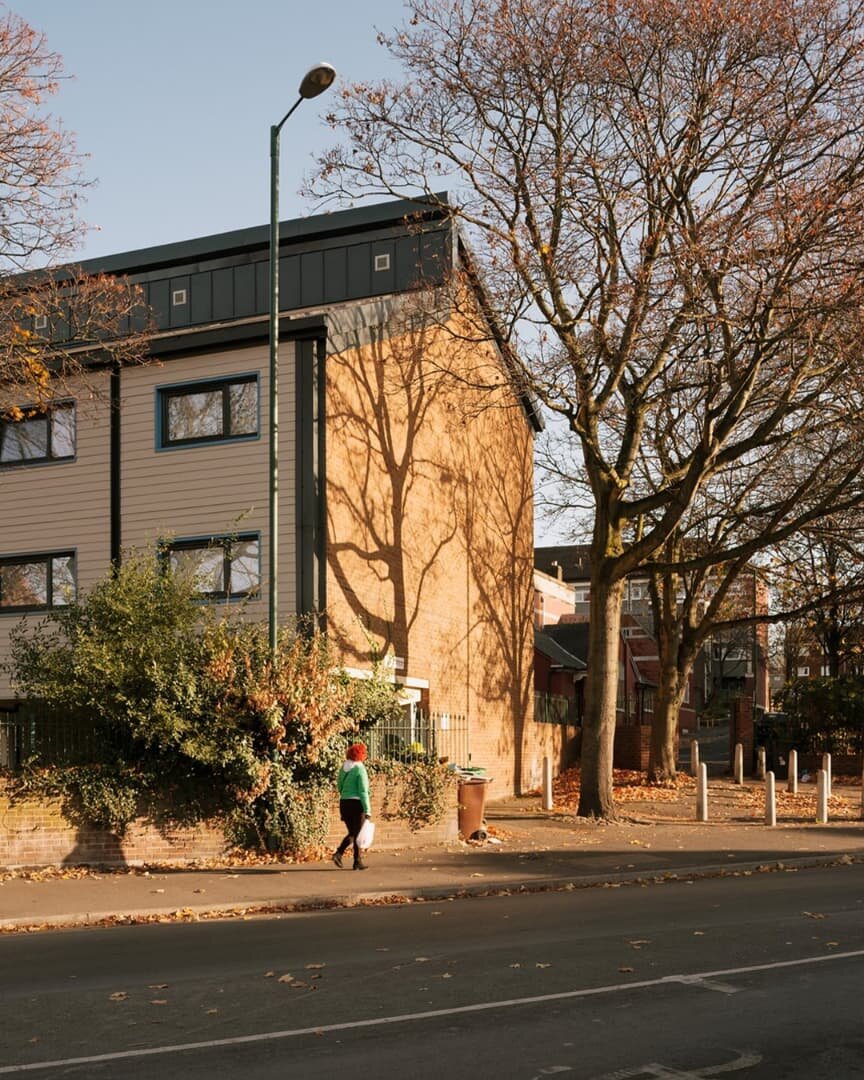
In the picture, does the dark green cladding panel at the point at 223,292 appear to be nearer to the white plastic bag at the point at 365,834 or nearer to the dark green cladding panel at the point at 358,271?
the dark green cladding panel at the point at 358,271

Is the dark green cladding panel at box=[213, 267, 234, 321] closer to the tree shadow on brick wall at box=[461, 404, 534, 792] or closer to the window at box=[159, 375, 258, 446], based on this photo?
the window at box=[159, 375, 258, 446]

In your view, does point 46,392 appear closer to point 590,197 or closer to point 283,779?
point 283,779

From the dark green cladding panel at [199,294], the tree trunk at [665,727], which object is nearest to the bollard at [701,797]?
the tree trunk at [665,727]

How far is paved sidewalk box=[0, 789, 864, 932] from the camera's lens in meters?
13.3

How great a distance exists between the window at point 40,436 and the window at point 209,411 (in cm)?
214

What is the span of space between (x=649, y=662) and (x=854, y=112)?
5234cm

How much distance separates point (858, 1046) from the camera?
6.97m

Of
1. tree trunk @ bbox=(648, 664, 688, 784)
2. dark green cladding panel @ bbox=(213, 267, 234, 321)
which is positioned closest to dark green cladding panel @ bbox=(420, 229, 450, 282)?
dark green cladding panel @ bbox=(213, 267, 234, 321)

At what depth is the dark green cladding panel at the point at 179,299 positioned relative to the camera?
29078 mm

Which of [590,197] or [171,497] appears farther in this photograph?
[171,497]

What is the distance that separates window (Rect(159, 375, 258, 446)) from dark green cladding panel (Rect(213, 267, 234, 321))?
6150 mm

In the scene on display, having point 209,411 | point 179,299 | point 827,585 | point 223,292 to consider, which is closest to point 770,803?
point 827,585

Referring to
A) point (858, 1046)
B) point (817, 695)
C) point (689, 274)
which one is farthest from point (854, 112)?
point (817, 695)

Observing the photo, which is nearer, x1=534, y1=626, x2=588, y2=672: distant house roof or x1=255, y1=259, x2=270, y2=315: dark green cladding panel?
x1=255, y1=259, x2=270, y2=315: dark green cladding panel
